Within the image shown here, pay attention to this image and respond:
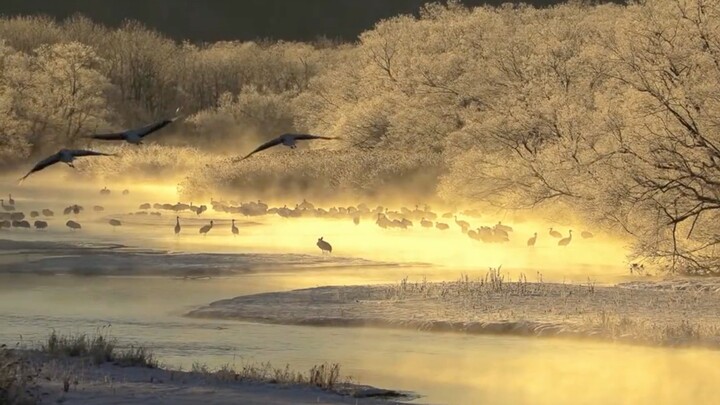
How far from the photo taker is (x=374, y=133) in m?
58.4

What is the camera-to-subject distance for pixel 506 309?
80.5 ft

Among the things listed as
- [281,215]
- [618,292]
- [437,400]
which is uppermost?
[281,215]

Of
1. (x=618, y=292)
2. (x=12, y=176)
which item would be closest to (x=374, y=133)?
(x=12, y=176)

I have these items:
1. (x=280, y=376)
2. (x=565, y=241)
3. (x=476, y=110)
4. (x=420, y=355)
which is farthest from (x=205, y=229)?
(x=280, y=376)

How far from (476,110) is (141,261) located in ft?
66.9

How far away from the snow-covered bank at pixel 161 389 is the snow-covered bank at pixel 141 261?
15.1 m

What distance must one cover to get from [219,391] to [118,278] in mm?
15810

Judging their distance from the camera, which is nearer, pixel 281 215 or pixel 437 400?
pixel 437 400

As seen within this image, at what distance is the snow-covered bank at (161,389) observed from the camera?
49.4 feet

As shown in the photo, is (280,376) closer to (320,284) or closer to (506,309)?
(506,309)

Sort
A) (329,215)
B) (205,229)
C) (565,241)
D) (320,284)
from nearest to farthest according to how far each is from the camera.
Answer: (320,284) < (565,241) < (205,229) < (329,215)

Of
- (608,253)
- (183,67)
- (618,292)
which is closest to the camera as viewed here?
(618,292)

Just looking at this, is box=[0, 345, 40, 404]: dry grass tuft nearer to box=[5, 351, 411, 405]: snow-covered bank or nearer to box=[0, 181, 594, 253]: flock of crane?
box=[5, 351, 411, 405]: snow-covered bank

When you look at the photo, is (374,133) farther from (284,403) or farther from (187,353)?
(284,403)
